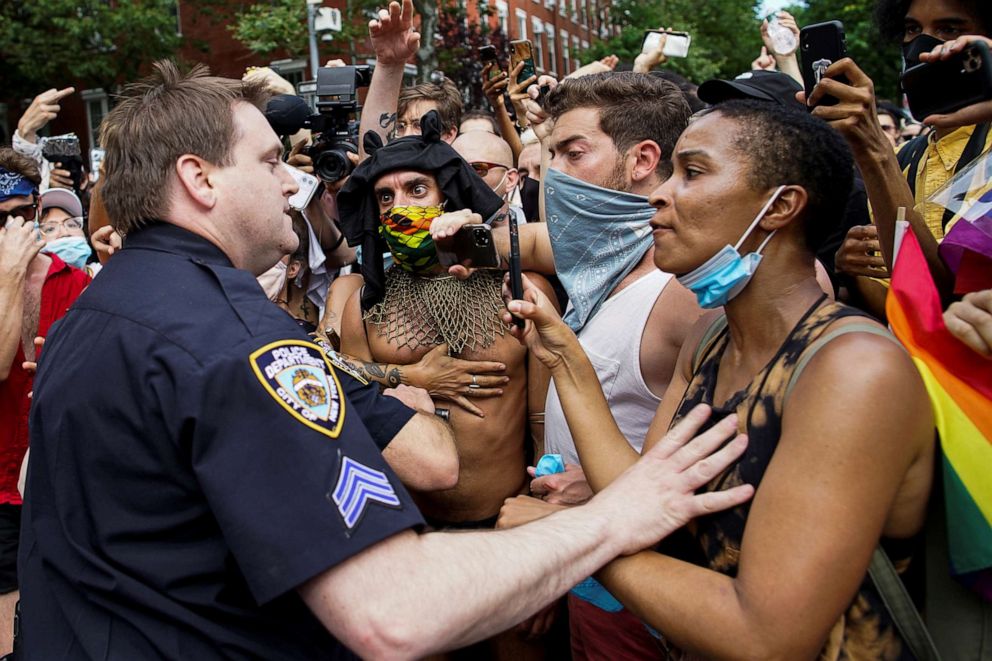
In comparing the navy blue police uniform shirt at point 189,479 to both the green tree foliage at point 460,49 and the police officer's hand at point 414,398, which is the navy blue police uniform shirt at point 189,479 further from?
the green tree foliage at point 460,49

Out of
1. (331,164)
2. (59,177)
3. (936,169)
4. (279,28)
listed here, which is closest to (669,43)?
(331,164)

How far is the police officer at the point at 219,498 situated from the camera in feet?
5.30

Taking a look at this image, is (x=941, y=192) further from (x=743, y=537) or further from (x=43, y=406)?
(x=43, y=406)

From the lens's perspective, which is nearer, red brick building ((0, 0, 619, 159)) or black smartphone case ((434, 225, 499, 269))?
black smartphone case ((434, 225, 499, 269))

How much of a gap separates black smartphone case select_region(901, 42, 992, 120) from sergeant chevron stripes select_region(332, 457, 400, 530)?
1.83m

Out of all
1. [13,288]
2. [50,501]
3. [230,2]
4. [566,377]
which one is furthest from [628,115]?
[230,2]

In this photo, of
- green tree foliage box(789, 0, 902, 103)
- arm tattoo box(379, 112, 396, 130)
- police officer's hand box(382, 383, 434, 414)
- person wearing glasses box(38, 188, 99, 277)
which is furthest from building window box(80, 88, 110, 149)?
police officer's hand box(382, 383, 434, 414)

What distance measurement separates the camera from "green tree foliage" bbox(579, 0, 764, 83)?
3216 cm

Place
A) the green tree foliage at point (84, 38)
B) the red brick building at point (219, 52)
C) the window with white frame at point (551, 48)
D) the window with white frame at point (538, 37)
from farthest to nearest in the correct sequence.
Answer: the window with white frame at point (551, 48)
the window with white frame at point (538, 37)
the red brick building at point (219, 52)
the green tree foliage at point (84, 38)

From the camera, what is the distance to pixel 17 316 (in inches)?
158

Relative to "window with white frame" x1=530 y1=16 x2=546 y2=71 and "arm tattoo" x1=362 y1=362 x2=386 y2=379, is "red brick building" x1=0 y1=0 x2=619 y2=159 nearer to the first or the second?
"window with white frame" x1=530 y1=16 x2=546 y2=71

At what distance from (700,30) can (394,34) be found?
4116 centimetres

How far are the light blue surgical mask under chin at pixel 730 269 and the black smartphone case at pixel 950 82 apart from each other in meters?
0.70

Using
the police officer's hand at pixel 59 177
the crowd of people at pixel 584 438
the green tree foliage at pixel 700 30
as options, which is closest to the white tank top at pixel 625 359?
the crowd of people at pixel 584 438
